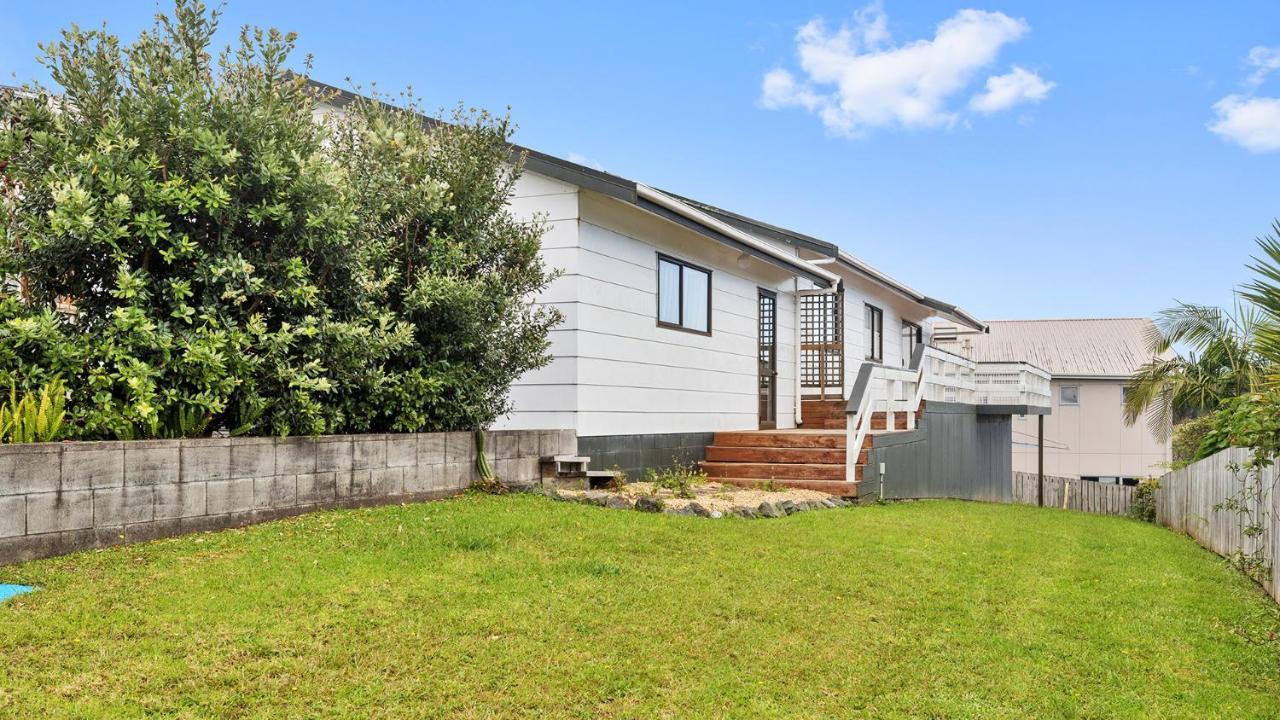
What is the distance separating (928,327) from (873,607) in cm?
2221

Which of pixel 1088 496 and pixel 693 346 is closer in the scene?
pixel 693 346

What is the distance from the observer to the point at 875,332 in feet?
70.2

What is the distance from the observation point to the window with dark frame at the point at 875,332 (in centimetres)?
2078

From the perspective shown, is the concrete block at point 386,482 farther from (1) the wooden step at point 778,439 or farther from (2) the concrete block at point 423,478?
(1) the wooden step at point 778,439

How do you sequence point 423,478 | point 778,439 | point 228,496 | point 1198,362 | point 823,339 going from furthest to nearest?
point 1198,362, point 823,339, point 778,439, point 423,478, point 228,496

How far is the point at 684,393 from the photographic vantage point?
43.7 feet

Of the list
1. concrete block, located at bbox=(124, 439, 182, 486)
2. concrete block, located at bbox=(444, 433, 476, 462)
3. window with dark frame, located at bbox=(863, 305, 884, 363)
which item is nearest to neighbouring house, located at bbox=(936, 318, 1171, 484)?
window with dark frame, located at bbox=(863, 305, 884, 363)

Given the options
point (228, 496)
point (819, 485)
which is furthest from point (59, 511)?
point (819, 485)

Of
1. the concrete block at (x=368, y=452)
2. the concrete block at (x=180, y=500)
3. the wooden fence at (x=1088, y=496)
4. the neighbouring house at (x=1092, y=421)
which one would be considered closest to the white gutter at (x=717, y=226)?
the concrete block at (x=368, y=452)

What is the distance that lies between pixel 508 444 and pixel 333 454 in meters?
2.32

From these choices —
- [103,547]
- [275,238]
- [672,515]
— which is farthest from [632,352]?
[103,547]

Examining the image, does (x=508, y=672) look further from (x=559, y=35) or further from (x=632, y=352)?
(x=559, y=35)

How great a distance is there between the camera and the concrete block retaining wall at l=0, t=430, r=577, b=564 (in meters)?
5.90

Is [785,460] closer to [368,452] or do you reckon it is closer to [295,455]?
[368,452]
